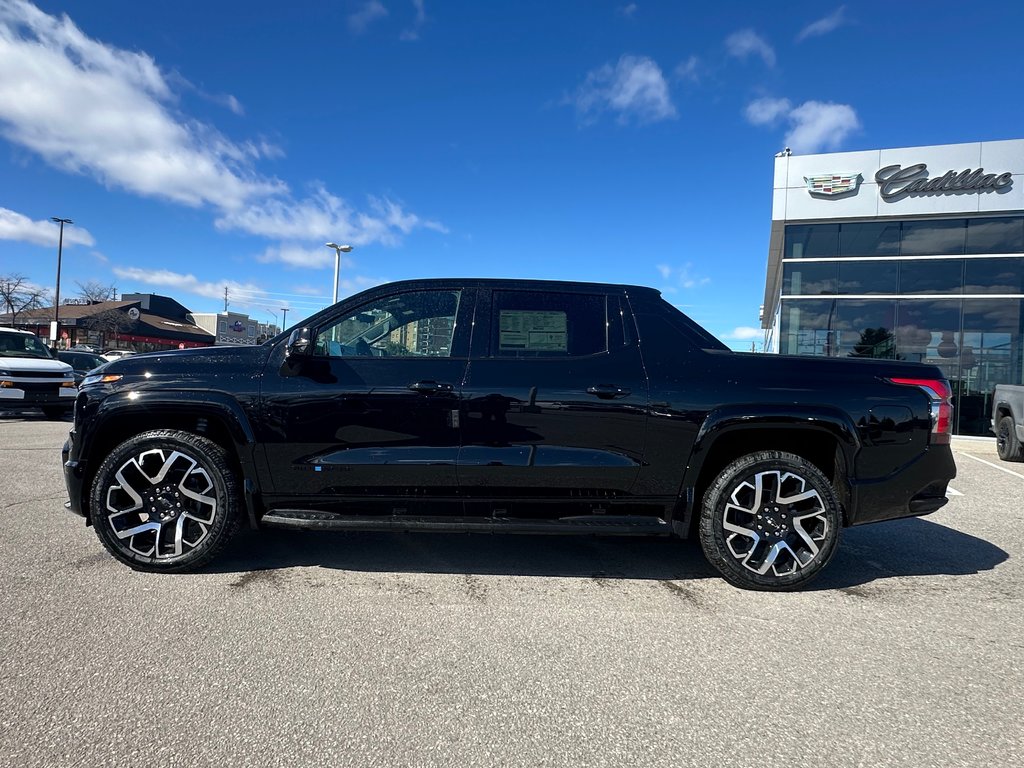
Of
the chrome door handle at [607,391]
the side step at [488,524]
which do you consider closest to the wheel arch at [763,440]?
A: the side step at [488,524]

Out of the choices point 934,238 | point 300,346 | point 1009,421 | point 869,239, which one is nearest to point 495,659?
point 300,346

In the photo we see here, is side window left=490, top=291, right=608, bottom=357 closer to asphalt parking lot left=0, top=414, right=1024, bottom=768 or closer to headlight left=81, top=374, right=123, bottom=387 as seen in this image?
asphalt parking lot left=0, top=414, right=1024, bottom=768

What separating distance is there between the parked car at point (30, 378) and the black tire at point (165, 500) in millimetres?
9313

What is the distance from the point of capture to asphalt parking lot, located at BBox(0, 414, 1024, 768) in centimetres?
208

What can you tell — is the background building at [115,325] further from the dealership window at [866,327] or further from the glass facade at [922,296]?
the dealership window at [866,327]

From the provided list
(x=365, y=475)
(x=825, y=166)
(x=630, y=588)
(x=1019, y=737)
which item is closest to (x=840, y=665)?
(x=1019, y=737)

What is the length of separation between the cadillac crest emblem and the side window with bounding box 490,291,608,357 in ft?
54.0

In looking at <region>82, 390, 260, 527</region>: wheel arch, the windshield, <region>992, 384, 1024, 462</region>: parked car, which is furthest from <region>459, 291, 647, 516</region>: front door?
the windshield

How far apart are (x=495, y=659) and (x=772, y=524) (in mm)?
1881

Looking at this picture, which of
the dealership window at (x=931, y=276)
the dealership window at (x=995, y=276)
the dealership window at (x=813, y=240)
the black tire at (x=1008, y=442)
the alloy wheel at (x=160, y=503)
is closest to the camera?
the alloy wheel at (x=160, y=503)

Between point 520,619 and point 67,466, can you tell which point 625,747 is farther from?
point 67,466

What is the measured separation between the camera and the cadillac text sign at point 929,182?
52.5 feet

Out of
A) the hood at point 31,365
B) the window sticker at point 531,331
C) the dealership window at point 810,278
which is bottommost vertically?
the hood at point 31,365

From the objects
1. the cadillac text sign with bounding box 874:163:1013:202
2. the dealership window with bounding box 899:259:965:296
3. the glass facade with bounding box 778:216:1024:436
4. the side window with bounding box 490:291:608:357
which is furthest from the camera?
the dealership window with bounding box 899:259:965:296
